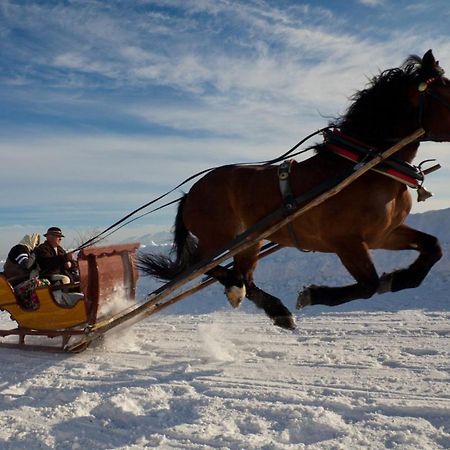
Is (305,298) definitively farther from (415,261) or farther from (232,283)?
(232,283)

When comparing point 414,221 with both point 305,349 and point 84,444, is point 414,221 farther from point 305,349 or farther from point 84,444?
point 84,444

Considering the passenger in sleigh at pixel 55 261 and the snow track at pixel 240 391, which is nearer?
the snow track at pixel 240 391

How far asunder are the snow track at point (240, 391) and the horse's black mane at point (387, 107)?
5.72ft

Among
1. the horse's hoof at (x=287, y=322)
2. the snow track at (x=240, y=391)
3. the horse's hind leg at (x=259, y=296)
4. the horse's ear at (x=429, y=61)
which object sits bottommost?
the snow track at (x=240, y=391)

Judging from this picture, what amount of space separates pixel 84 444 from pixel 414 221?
10305mm

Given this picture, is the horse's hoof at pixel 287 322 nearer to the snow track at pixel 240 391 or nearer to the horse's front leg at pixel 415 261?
the snow track at pixel 240 391

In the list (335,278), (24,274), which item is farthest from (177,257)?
(335,278)

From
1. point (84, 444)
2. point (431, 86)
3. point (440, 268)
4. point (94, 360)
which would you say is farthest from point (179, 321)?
point (440, 268)

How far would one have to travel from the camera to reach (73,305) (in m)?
4.62

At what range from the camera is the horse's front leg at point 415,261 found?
360 cm

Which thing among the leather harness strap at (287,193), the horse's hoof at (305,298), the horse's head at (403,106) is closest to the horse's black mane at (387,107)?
the horse's head at (403,106)

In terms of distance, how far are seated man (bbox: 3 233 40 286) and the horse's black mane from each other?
3.32 m

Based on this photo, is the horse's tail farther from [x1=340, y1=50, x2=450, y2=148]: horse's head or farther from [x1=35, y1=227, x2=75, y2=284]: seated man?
[x1=340, y1=50, x2=450, y2=148]: horse's head

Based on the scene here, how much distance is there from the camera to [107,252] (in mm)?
4953
